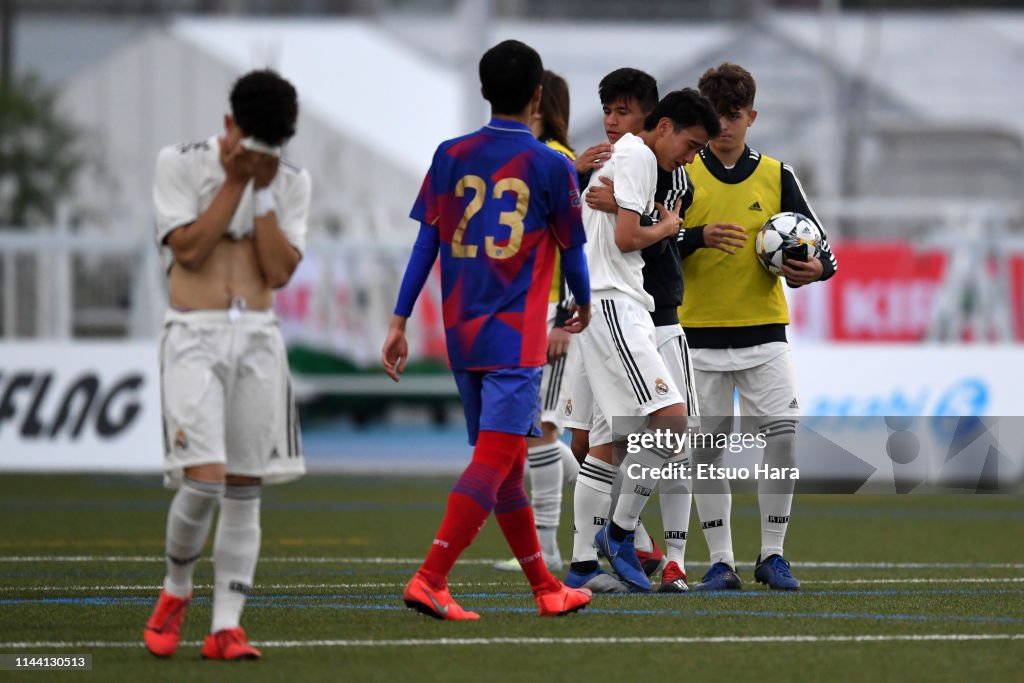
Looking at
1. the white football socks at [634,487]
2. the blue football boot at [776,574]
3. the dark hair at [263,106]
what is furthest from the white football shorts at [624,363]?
the dark hair at [263,106]

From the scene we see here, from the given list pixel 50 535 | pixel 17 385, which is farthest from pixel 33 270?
pixel 50 535

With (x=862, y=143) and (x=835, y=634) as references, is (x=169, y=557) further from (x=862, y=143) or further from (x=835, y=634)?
(x=862, y=143)

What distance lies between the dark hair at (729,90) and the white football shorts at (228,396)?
296 cm

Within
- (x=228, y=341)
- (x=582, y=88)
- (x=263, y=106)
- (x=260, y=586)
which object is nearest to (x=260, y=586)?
(x=260, y=586)

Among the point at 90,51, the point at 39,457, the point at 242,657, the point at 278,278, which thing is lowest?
the point at 39,457

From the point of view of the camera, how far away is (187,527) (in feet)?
20.6

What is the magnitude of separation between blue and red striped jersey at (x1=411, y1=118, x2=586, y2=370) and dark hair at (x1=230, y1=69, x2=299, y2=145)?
1020 mm

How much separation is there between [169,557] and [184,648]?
367 mm

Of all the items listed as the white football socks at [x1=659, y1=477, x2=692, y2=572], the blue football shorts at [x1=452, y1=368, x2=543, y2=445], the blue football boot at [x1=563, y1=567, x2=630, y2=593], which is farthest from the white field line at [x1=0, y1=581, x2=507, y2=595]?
the blue football shorts at [x1=452, y1=368, x2=543, y2=445]

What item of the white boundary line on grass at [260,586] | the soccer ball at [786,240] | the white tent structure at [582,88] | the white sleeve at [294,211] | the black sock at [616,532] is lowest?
the white boundary line on grass at [260,586]

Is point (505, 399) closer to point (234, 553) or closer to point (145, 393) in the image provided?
point (234, 553)

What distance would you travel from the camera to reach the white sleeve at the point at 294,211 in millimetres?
6332

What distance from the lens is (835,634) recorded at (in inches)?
271

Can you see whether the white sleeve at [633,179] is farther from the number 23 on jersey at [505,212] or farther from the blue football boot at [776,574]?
the blue football boot at [776,574]
